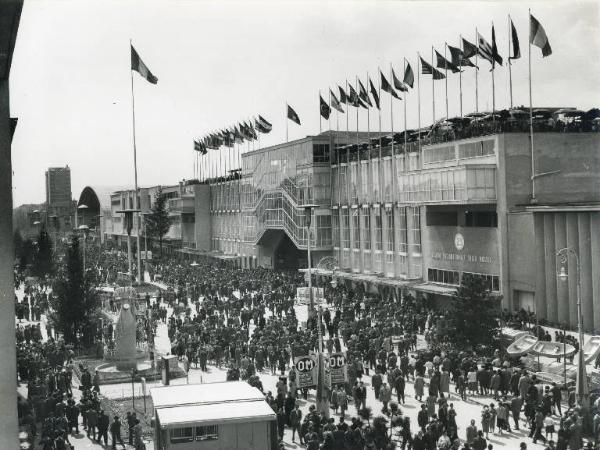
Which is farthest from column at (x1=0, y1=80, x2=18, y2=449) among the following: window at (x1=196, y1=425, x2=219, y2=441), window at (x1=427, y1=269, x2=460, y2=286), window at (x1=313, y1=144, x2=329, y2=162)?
window at (x1=313, y1=144, x2=329, y2=162)

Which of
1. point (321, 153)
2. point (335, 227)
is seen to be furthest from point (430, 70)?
point (335, 227)

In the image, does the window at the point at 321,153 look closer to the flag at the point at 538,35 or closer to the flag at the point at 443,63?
the flag at the point at 443,63

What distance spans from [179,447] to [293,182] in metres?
50.9

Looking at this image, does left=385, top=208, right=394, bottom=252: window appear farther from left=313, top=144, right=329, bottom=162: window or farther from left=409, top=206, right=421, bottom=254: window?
left=313, top=144, right=329, bottom=162: window

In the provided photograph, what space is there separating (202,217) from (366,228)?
39.8 meters

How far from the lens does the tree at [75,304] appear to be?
36.7 m

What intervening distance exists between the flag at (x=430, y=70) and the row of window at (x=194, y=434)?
33237 mm

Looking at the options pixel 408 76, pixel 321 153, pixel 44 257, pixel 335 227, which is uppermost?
pixel 408 76

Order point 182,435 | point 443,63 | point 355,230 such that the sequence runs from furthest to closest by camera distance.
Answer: point 355,230, point 443,63, point 182,435

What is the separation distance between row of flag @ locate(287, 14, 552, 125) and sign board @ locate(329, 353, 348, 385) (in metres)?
20.1

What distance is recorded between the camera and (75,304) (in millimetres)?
36719

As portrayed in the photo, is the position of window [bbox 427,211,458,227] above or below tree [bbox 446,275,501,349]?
above

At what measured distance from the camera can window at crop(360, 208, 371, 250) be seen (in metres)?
55.8

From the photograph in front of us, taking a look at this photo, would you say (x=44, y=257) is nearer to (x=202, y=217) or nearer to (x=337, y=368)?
(x=202, y=217)
